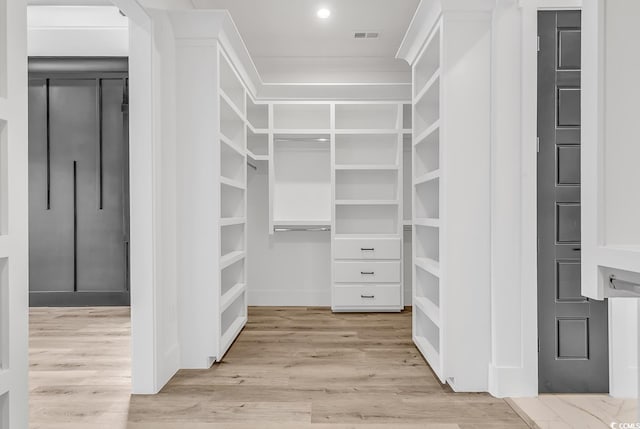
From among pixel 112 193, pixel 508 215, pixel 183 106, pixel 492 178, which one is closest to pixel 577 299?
pixel 508 215

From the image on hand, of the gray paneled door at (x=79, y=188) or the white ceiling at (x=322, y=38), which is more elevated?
the white ceiling at (x=322, y=38)

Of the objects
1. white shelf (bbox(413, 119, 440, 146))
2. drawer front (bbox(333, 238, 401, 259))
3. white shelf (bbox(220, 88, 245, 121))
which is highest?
white shelf (bbox(220, 88, 245, 121))

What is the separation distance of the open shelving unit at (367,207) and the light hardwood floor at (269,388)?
71cm

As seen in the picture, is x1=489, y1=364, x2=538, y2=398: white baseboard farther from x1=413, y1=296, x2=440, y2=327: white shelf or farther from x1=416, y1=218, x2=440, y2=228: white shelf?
x1=416, y1=218, x2=440, y2=228: white shelf

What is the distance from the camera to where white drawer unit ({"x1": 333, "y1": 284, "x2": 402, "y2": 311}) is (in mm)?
4480

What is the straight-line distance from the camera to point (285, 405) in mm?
2266

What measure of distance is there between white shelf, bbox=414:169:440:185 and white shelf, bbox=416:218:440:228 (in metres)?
0.25

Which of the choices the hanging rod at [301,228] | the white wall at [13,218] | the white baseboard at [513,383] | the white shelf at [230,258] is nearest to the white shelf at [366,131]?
the hanging rod at [301,228]

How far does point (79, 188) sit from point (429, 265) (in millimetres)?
3690

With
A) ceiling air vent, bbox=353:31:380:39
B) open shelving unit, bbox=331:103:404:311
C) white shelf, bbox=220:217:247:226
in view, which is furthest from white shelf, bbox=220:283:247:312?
ceiling air vent, bbox=353:31:380:39

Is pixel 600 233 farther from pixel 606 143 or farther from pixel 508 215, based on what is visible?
pixel 508 215

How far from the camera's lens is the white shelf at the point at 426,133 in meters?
2.70

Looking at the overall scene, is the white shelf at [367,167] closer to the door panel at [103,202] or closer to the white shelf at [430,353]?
the white shelf at [430,353]

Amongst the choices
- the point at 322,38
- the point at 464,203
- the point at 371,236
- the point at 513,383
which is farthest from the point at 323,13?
the point at 513,383
